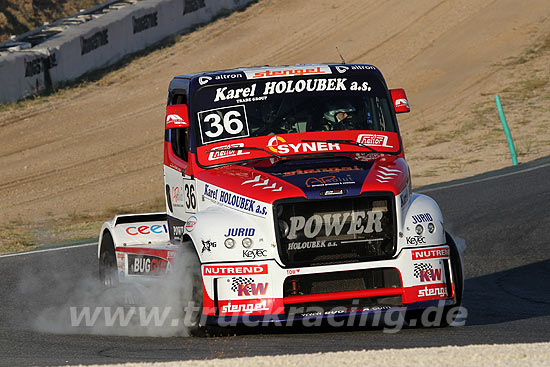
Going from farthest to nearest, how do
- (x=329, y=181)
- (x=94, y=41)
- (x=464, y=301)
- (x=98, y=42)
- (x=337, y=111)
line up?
(x=98, y=42) < (x=94, y=41) < (x=464, y=301) < (x=337, y=111) < (x=329, y=181)

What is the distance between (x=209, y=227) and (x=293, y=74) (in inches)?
78.8

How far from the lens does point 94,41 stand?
29.0 meters

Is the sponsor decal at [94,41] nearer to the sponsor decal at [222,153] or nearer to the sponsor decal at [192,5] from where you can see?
the sponsor decal at [192,5]

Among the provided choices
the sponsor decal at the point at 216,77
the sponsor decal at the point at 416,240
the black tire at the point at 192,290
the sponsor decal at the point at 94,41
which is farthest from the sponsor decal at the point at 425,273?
the sponsor decal at the point at 94,41

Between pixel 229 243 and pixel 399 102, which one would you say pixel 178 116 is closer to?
pixel 229 243

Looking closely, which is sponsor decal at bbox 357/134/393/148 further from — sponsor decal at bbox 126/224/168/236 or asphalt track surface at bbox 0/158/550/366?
sponsor decal at bbox 126/224/168/236

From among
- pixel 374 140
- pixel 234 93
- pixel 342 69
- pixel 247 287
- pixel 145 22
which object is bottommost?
pixel 145 22

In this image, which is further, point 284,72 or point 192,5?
point 192,5

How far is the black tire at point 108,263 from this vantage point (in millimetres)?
9914

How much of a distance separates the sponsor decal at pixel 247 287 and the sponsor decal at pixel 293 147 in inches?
58.6

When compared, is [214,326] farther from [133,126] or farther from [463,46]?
[463,46]

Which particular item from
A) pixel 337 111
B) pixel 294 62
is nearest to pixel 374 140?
pixel 337 111

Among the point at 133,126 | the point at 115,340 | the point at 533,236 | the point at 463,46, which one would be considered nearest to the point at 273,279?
the point at 115,340

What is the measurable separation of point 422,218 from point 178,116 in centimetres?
233
